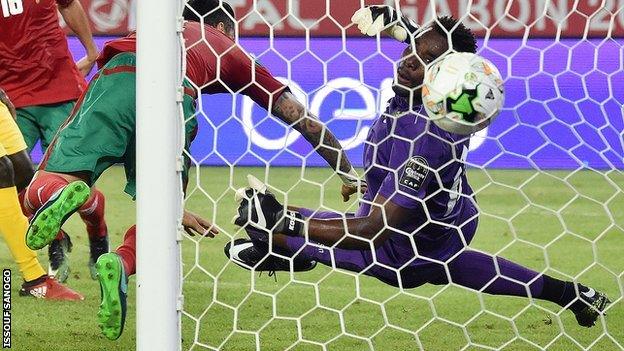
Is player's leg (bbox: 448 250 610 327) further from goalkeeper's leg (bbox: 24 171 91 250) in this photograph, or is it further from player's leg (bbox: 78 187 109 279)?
player's leg (bbox: 78 187 109 279)

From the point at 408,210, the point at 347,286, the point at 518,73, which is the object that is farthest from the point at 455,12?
the point at 408,210

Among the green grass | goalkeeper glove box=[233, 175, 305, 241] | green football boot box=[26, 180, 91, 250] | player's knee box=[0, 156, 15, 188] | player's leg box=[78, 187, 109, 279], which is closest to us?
green football boot box=[26, 180, 91, 250]

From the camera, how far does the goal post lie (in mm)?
2820

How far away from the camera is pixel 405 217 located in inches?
155

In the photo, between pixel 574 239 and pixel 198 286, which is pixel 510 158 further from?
pixel 198 286

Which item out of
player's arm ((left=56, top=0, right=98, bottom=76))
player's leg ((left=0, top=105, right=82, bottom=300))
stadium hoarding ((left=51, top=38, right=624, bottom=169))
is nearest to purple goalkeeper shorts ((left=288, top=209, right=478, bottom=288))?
player's leg ((left=0, top=105, right=82, bottom=300))

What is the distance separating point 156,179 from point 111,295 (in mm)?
600

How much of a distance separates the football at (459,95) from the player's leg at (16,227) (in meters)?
2.40

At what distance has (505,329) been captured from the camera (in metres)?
4.71

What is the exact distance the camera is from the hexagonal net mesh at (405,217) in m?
3.71

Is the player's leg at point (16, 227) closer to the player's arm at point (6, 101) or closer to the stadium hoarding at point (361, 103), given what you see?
the player's arm at point (6, 101)

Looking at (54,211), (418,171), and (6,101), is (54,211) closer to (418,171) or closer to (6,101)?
(418,171)

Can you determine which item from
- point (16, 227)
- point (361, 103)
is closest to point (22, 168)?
point (16, 227)

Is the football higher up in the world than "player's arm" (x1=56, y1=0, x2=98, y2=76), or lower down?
higher up
